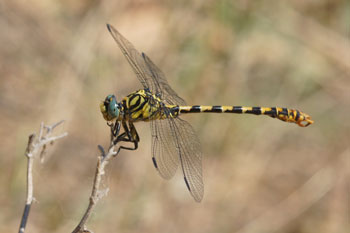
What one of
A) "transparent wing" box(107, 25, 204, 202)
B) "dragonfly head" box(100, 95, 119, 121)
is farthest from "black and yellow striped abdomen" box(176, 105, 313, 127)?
"dragonfly head" box(100, 95, 119, 121)

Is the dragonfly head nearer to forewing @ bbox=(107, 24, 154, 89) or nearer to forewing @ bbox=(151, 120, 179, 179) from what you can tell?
forewing @ bbox=(151, 120, 179, 179)

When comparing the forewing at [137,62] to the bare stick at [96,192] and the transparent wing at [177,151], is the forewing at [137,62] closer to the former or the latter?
the transparent wing at [177,151]

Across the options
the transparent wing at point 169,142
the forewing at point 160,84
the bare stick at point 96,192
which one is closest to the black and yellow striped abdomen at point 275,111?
the forewing at point 160,84

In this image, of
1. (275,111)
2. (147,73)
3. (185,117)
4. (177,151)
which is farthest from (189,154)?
(185,117)

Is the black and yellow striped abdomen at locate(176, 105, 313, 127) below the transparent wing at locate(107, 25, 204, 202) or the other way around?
the other way around

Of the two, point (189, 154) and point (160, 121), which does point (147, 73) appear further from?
point (189, 154)
